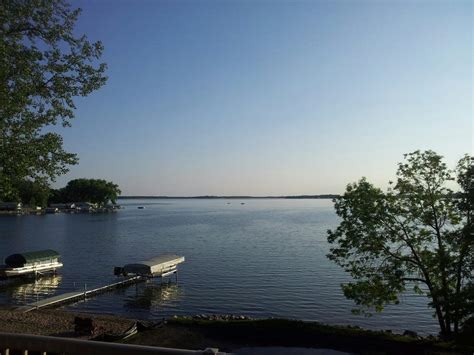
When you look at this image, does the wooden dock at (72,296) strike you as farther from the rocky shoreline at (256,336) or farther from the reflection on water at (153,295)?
the rocky shoreline at (256,336)

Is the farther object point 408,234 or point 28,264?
point 28,264

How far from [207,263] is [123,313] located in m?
26.5

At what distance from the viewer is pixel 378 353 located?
71.3 ft

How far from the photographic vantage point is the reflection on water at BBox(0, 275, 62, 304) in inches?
1763

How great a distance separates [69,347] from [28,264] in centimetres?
5530

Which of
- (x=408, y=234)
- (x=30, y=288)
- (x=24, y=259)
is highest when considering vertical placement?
(x=408, y=234)

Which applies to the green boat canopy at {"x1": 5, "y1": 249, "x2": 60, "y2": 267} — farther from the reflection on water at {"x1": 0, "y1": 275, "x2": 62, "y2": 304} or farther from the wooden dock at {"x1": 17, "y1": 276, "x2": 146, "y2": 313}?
the wooden dock at {"x1": 17, "y1": 276, "x2": 146, "y2": 313}

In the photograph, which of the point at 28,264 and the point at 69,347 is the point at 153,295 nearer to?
the point at 28,264

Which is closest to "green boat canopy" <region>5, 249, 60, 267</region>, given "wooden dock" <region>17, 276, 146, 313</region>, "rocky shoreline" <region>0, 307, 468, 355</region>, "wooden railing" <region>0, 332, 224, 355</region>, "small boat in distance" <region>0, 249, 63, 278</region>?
"small boat in distance" <region>0, 249, 63, 278</region>

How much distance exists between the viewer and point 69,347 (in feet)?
18.7

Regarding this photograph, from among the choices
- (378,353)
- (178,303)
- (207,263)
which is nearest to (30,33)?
(378,353)

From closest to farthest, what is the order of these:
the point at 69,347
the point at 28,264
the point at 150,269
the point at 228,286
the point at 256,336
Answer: the point at 69,347, the point at 256,336, the point at 228,286, the point at 150,269, the point at 28,264

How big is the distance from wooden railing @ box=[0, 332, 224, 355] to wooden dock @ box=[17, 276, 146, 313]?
32575 millimetres

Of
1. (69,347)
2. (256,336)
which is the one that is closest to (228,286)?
(256,336)
